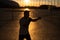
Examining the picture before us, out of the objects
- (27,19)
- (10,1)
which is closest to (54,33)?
(27,19)

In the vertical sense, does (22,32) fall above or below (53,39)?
above

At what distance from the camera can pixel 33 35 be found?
16641 millimetres

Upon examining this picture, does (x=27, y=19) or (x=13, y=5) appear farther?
(x=13, y=5)

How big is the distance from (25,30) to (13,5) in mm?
40313

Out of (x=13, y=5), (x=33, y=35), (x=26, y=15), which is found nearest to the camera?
(x=26, y=15)

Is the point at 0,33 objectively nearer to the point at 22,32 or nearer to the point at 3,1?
the point at 22,32

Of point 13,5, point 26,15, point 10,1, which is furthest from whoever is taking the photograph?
point 10,1

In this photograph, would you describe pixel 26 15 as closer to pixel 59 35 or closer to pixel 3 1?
pixel 59 35

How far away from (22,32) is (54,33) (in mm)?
5938

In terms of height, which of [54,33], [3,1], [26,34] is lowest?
[3,1]

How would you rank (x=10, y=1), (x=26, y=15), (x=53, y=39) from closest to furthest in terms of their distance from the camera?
(x=26, y=15)
(x=53, y=39)
(x=10, y=1)

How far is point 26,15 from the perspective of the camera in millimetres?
11758

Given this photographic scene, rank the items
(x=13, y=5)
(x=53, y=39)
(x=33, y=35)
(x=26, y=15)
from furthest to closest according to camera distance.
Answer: (x=13, y=5) → (x=33, y=35) → (x=53, y=39) → (x=26, y=15)

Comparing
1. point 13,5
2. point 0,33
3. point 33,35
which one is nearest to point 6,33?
point 0,33
